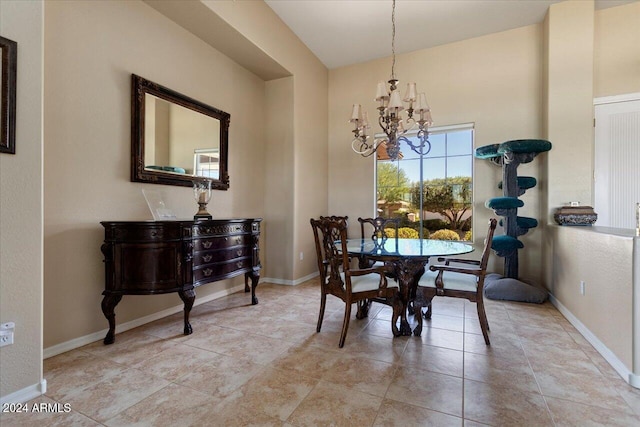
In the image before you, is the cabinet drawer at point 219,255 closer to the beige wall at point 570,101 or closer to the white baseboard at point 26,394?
the white baseboard at point 26,394

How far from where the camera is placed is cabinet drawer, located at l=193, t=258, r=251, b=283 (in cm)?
266

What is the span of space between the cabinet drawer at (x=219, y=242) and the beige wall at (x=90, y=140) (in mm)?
566

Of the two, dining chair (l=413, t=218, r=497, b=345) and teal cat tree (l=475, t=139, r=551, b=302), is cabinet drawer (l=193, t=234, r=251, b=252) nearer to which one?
dining chair (l=413, t=218, r=497, b=345)

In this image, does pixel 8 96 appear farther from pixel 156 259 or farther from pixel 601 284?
pixel 601 284

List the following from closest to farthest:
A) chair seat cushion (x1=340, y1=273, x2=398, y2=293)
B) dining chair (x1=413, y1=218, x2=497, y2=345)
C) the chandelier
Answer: dining chair (x1=413, y1=218, x2=497, y2=345) → chair seat cushion (x1=340, y1=273, x2=398, y2=293) → the chandelier

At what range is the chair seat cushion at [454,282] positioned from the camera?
2.38m

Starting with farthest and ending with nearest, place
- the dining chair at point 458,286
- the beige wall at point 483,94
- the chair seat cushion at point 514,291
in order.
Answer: the beige wall at point 483,94 < the chair seat cushion at point 514,291 < the dining chair at point 458,286

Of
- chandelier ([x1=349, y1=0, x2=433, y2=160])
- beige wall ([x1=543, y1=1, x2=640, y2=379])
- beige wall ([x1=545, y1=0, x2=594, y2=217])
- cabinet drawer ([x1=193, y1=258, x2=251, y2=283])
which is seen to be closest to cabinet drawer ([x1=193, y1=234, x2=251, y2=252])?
cabinet drawer ([x1=193, y1=258, x2=251, y2=283])

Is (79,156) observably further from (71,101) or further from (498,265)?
(498,265)

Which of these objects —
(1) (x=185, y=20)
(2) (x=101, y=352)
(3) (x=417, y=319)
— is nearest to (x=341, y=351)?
(3) (x=417, y=319)

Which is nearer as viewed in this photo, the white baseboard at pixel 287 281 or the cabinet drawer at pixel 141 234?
the cabinet drawer at pixel 141 234

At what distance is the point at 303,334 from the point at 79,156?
2.29 metres

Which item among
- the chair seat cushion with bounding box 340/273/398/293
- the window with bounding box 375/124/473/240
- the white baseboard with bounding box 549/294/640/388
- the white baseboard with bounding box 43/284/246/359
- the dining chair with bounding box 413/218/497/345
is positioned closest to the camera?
the white baseboard with bounding box 549/294/640/388

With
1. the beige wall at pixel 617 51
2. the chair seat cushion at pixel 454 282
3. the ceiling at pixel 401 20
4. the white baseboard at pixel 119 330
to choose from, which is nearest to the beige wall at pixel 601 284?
the chair seat cushion at pixel 454 282
